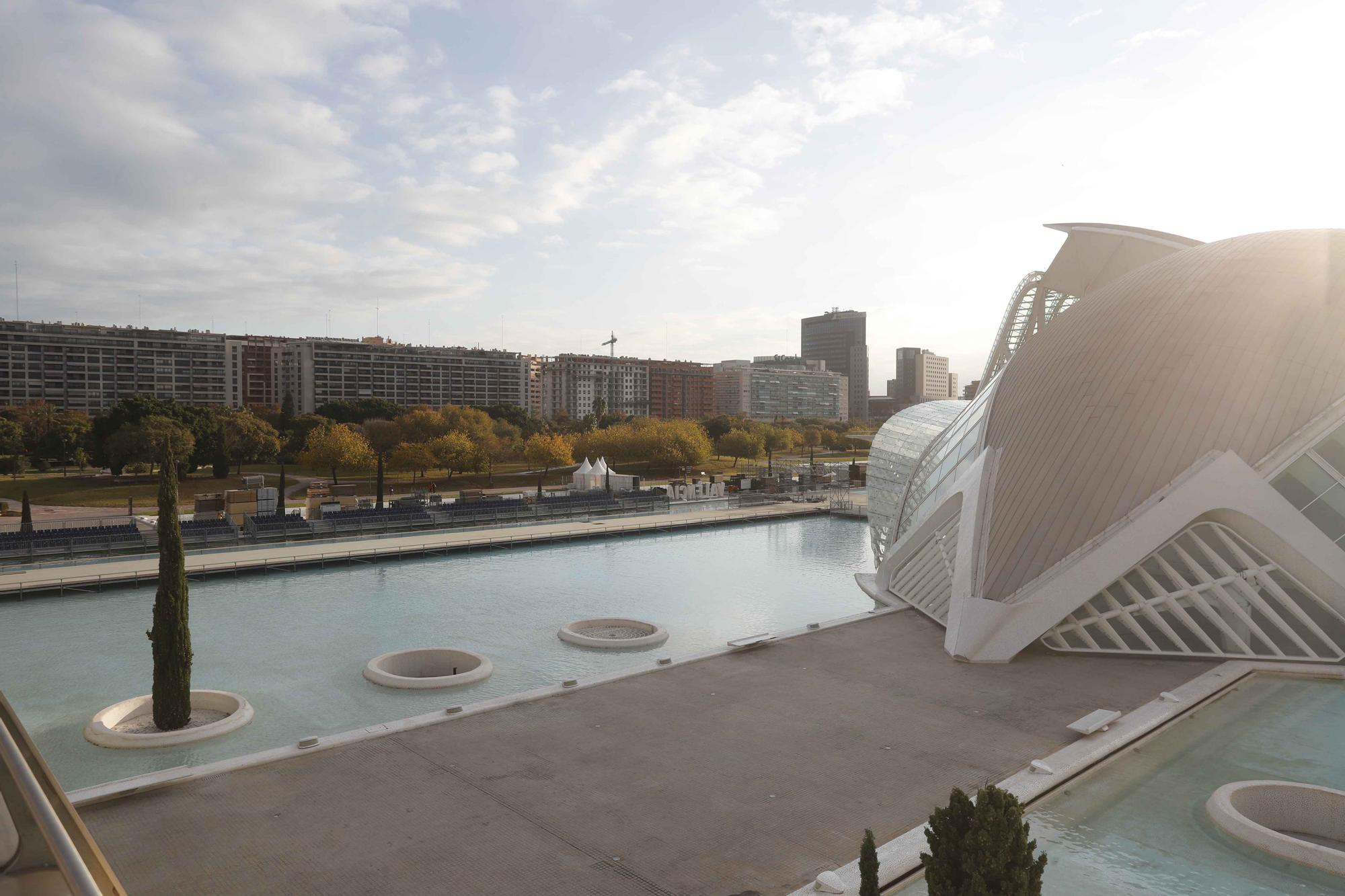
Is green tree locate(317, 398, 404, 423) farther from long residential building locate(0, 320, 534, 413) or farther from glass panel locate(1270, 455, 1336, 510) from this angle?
glass panel locate(1270, 455, 1336, 510)

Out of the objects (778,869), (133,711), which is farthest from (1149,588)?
(133,711)

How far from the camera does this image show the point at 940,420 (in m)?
28.2

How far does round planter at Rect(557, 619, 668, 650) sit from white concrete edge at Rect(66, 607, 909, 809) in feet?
11.9

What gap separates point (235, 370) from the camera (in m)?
128

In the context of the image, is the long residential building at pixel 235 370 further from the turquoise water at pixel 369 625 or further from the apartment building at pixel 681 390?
the turquoise water at pixel 369 625

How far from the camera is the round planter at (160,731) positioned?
1238 centimetres

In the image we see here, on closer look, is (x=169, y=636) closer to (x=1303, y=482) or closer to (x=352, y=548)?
(x=352, y=548)

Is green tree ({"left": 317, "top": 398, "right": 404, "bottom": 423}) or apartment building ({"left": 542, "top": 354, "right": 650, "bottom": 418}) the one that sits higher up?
apartment building ({"left": 542, "top": 354, "right": 650, "bottom": 418})

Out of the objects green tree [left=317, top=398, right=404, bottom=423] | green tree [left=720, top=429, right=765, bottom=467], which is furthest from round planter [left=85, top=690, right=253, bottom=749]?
green tree [left=317, top=398, right=404, bottom=423]

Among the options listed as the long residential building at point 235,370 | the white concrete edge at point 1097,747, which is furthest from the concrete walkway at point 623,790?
the long residential building at point 235,370

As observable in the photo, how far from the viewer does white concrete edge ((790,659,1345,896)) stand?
7695 millimetres

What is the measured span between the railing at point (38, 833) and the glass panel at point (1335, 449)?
1664 centimetres

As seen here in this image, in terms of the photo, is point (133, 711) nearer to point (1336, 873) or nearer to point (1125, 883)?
A: point (1125, 883)

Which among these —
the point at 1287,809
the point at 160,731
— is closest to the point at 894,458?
the point at 1287,809
